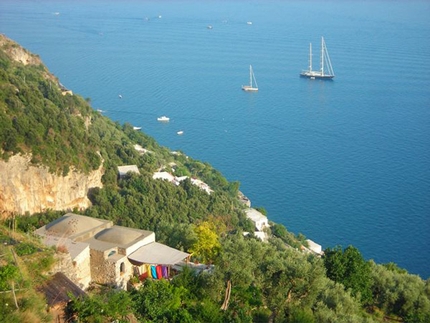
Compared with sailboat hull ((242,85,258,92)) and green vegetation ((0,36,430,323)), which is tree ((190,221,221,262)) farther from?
sailboat hull ((242,85,258,92))

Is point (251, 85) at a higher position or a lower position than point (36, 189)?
lower

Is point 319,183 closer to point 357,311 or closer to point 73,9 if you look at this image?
point 357,311

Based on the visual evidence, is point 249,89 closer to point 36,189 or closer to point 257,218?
point 257,218

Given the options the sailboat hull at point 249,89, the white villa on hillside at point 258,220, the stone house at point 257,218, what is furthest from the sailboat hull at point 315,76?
the stone house at point 257,218

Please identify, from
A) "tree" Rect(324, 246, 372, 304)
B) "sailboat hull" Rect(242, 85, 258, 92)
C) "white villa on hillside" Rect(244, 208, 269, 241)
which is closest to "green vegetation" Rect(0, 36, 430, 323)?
"tree" Rect(324, 246, 372, 304)

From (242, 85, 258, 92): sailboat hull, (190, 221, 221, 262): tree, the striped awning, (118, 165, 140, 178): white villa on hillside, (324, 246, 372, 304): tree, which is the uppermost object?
the striped awning

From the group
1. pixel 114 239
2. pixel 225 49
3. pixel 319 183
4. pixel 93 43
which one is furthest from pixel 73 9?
pixel 114 239

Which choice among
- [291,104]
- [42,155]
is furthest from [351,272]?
[291,104]
